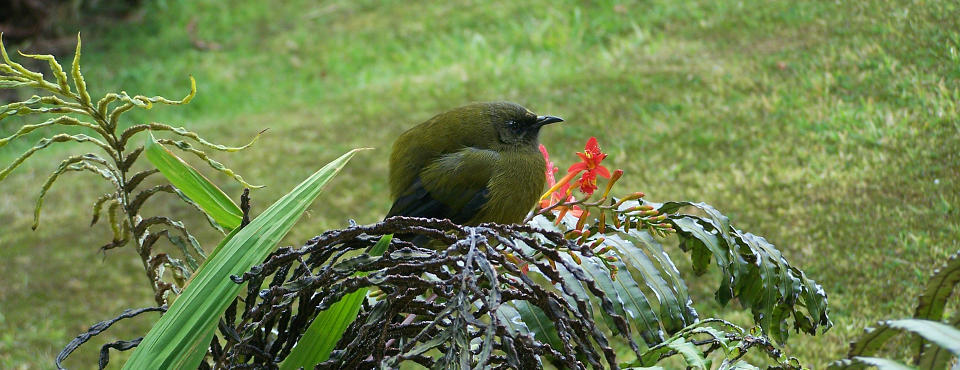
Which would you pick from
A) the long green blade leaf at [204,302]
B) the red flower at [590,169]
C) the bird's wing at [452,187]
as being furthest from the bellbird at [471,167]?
the long green blade leaf at [204,302]

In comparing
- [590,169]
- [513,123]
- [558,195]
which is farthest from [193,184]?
[513,123]

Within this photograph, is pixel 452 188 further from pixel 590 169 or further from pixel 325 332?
pixel 325 332

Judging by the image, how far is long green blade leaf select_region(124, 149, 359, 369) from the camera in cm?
124

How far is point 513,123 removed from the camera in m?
2.67

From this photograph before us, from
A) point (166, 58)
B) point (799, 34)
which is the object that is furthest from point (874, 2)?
point (166, 58)

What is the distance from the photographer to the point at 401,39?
252 inches

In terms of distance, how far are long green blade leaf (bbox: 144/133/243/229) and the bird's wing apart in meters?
1.02

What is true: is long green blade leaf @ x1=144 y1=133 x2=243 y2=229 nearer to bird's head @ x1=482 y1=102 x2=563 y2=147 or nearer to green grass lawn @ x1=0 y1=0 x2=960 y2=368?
bird's head @ x1=482 y1=102 x2=563 y2=147

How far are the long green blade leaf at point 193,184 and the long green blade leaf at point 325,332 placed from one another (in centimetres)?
27

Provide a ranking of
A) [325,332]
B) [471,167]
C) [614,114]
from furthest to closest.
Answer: [614,114] → [471,167] → [325,332]

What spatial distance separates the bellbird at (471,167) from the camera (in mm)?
2521

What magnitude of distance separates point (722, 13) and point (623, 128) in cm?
88

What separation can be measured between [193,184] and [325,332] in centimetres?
33

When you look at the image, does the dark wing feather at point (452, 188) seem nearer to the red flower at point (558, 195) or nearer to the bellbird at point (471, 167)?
the bellbird at point (471, 167)
